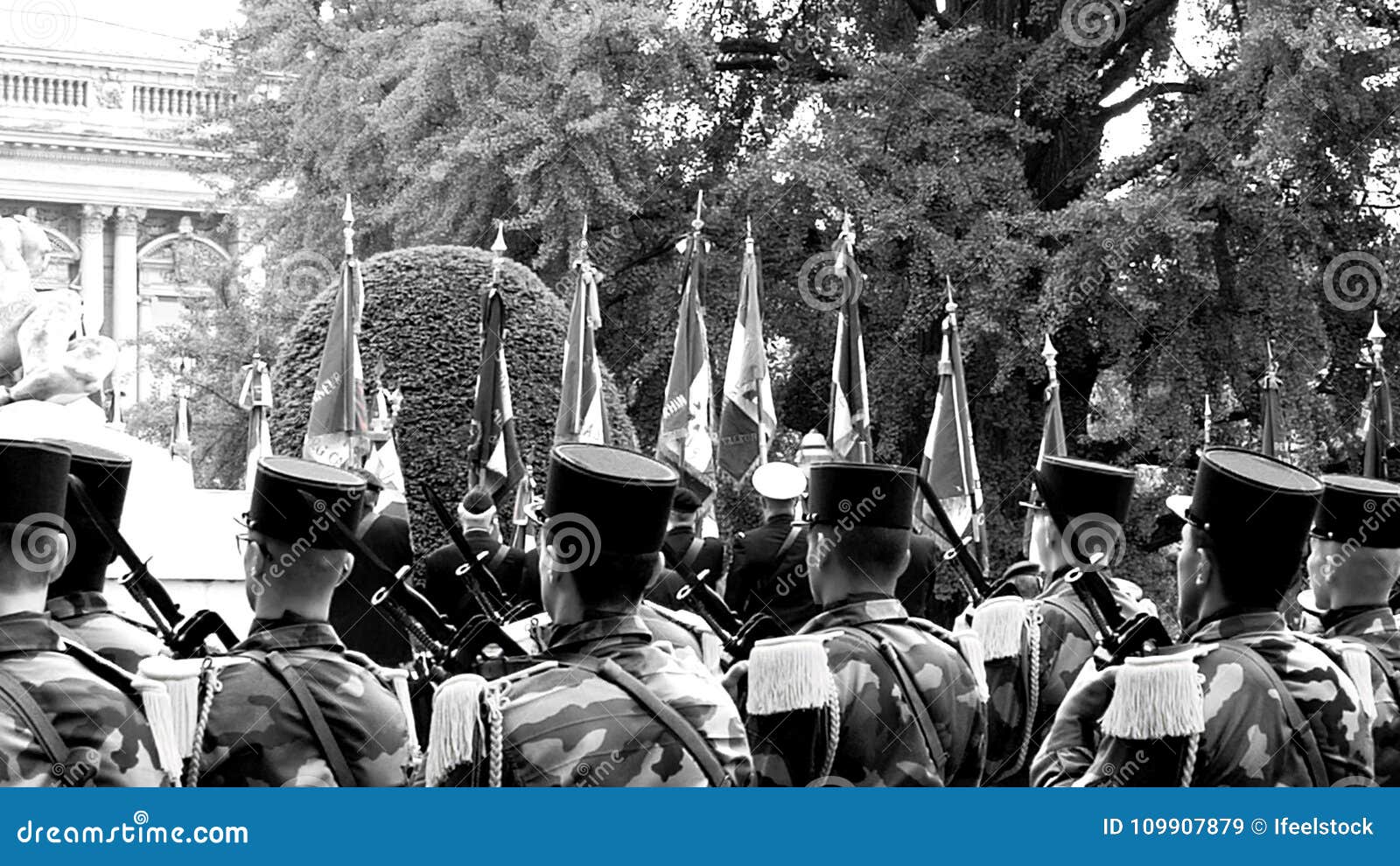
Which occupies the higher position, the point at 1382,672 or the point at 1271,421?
the point at 1271,421

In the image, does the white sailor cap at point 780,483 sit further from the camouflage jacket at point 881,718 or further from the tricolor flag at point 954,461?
the camouflage jacket at point 881,718

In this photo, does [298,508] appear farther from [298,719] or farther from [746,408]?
[746,408]

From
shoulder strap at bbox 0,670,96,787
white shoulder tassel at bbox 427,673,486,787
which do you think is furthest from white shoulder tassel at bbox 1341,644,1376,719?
shoulder strap at bbox 0,670,96,787

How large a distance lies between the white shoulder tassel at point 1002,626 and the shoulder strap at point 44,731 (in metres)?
2.97

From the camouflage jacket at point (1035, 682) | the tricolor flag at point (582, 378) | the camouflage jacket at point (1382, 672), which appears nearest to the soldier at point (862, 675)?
the camouflage jacket at point (1035, 682)

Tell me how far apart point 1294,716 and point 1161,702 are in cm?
46

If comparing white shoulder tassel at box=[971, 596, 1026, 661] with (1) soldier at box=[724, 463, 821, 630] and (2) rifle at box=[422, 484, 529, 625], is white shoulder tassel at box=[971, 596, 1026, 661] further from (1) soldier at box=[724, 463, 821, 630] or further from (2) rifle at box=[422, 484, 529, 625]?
(1) soldier at box=[724, 463, 821, 630]

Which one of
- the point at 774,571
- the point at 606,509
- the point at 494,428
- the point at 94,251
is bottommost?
the point at 774,571

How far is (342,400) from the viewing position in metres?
11.8

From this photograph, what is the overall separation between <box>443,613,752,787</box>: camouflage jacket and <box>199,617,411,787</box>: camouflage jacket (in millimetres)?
375

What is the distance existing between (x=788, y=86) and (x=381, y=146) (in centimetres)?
397

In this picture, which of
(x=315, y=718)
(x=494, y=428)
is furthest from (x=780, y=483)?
(x=315, y=718)

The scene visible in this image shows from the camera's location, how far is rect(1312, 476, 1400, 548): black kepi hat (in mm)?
5402

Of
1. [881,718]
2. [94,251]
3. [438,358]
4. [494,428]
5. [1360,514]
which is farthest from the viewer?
[94,251]
